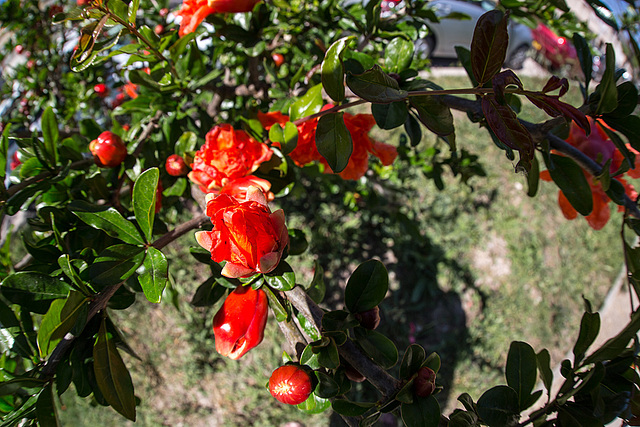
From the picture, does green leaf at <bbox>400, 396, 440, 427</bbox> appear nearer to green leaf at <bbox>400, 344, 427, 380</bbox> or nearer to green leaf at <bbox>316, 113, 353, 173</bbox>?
green leaf at <bbox>400, 344, 427, 380</bbox>

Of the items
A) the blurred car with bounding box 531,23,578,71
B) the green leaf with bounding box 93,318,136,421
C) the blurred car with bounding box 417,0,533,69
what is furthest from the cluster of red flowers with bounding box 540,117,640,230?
the blurred car with bounding box 531,23,578,71

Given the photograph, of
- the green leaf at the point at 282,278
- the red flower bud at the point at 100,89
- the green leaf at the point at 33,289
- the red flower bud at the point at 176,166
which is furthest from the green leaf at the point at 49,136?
the red flower bud at the point at 100,89

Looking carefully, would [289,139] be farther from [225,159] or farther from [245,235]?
[245,235]

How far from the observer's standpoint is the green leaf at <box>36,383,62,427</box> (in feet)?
1.84

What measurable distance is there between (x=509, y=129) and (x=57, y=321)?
2.11 feet

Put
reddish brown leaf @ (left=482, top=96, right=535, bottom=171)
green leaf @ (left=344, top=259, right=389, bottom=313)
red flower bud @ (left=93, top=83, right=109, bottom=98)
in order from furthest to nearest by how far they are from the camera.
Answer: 1. red flower bud @ (left=93, top=83, right=109, bottom=98)
2. green leaf @ (left=344, top=259, right=389, bottom=313)
3. reddish brown leaf @ (left=482, top=96, right=535, bottom=171)

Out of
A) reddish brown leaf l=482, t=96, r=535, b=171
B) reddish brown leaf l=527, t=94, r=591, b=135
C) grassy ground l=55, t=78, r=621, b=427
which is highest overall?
reddish brown leaf l=527, t=94, r=591, b=135

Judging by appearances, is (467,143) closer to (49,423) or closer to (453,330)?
(453,330)

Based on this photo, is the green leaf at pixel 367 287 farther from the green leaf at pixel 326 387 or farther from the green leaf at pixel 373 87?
the green leaf at pixel 373 87

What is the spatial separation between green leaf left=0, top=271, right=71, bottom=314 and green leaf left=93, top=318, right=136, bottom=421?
9 centimetres

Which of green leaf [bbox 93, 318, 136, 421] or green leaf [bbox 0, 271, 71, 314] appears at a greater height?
green leaf [bbox 0, 271, 71, 314]

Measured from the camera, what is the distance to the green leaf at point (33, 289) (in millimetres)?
596

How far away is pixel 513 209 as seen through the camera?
3.09 meters

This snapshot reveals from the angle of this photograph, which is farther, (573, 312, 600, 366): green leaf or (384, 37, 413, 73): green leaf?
(384, 37, 413, 73): green leaf
